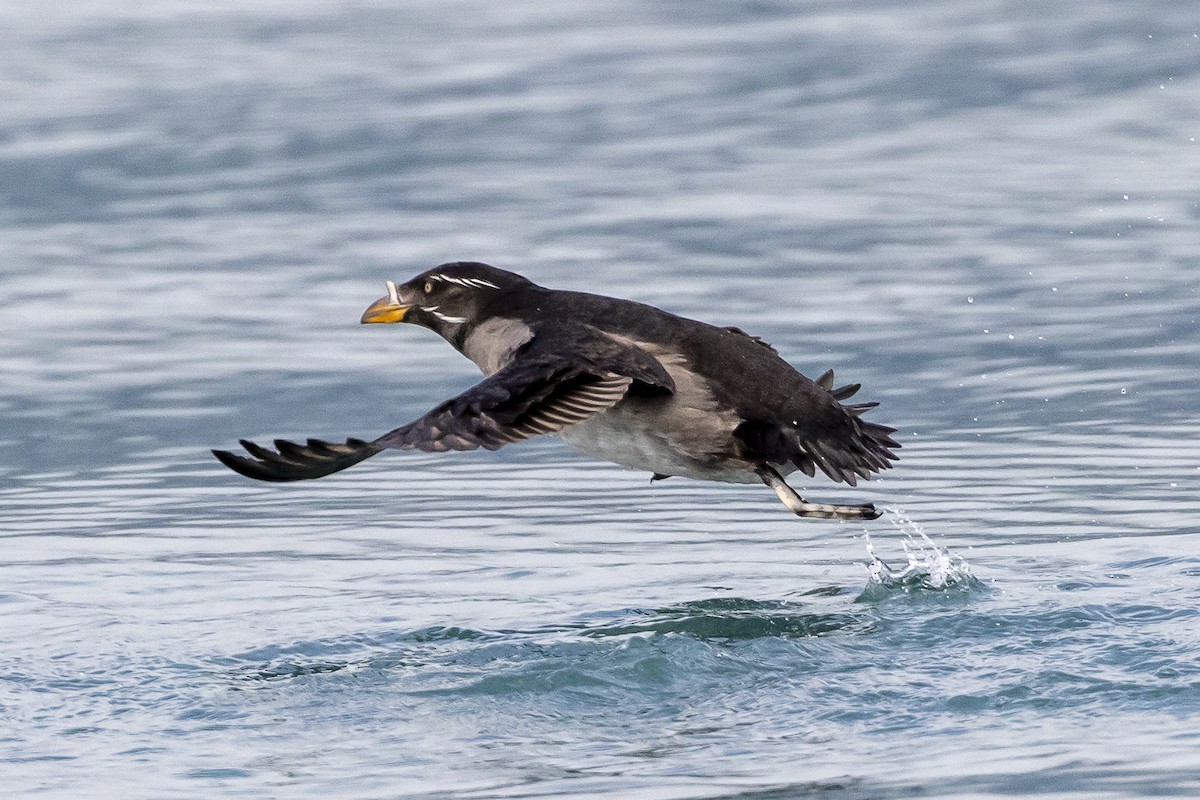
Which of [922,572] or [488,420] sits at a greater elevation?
[488,420]

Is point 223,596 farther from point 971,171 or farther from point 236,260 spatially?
point 971,171

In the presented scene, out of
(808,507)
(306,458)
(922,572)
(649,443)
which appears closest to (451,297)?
(649,443)

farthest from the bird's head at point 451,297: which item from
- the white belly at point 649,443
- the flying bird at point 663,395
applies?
the white belly at point 649,443

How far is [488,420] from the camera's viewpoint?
22.4 ft

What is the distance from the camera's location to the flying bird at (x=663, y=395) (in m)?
7.13

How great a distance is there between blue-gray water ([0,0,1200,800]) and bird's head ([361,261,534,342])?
2.67ft

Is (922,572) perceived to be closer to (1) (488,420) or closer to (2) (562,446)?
(1) (488,420)

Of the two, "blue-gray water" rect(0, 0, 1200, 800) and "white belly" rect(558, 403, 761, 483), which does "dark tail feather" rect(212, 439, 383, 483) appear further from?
"white belly" rect(558, 403, 761, 483)

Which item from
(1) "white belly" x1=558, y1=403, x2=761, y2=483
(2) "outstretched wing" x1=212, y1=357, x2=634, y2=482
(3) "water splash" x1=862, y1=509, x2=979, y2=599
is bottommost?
(3) "water splash" x1=862, y1=509, x2=979, y2=599

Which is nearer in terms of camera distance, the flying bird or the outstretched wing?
the outstretched wing

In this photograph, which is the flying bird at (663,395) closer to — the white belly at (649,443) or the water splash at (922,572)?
the white belly at (649,443)

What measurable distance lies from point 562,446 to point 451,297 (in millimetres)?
1810

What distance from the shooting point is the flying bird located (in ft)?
23.4

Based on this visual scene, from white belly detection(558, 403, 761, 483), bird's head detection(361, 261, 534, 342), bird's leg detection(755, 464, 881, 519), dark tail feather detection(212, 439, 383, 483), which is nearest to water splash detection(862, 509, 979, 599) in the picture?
bird's leg detection(755, 464, 881, 519)
